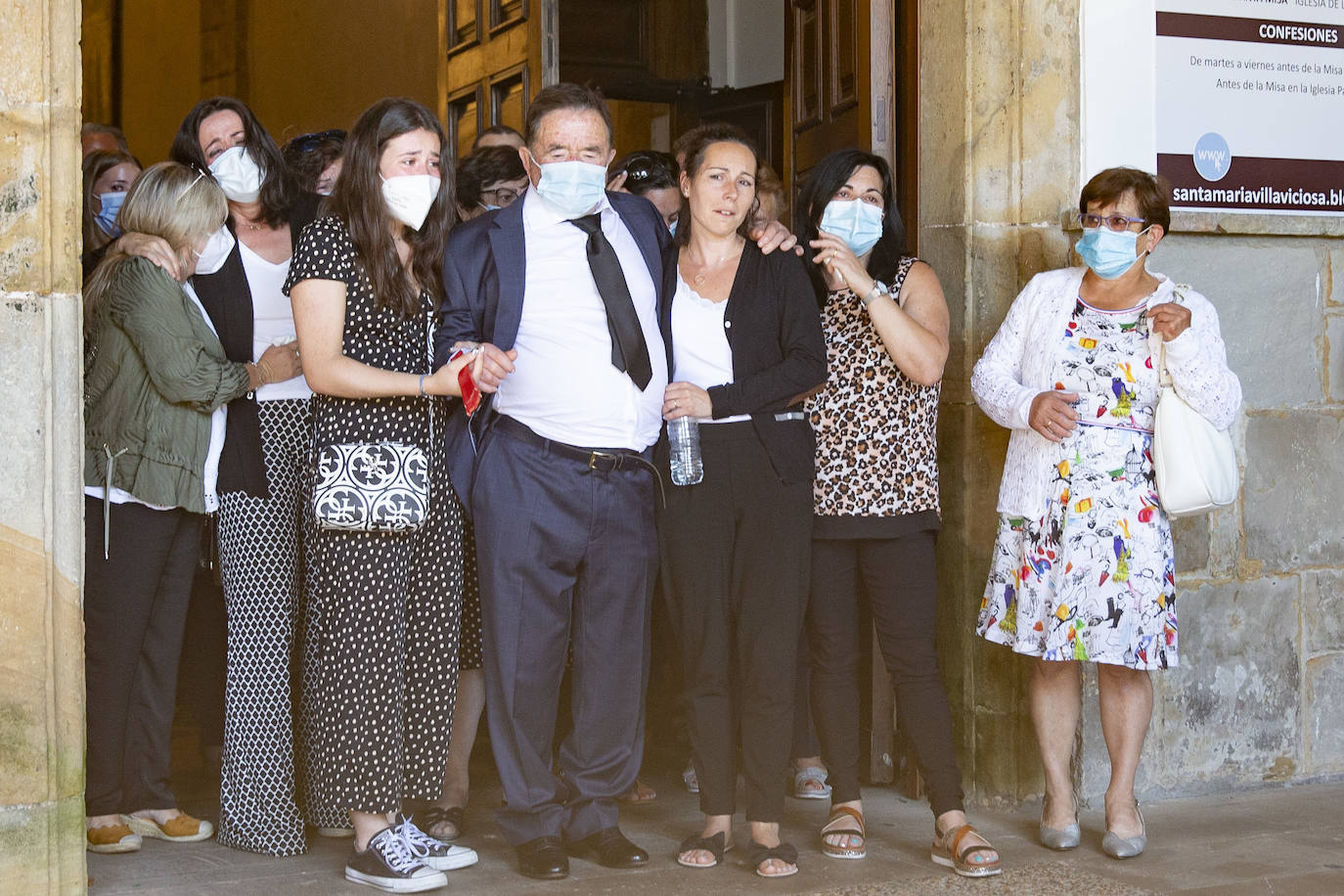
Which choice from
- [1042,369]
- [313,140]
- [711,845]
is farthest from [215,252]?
[1042,369]

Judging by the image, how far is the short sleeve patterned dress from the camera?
3973 millimetres

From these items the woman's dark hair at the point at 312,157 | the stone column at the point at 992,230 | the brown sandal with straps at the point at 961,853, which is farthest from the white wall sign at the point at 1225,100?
the woman's dark hair at the point at 312,157

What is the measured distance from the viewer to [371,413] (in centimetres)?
400

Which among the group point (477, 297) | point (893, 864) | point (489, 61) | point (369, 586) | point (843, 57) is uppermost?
point (489, 61)

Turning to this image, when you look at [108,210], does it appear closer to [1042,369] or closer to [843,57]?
[843,57]

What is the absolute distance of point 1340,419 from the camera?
5203 millimetres

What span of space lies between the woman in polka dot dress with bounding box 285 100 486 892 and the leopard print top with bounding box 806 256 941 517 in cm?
105

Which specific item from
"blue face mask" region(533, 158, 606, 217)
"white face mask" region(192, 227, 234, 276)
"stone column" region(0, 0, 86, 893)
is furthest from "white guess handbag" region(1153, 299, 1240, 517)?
"stone column" region(0, 0, 86, 893)

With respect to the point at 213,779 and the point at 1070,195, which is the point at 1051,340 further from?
the point at 213,779

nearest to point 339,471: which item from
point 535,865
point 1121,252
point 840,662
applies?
point 535,865

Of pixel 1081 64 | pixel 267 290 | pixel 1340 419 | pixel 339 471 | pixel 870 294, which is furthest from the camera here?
pixel 1340 419

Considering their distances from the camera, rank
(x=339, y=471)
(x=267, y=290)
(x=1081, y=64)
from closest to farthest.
→ (x=339, y=471), (x=267, y=290), (x=1081, y=64)

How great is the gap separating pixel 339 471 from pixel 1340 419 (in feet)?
10.7

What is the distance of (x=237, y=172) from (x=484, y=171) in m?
0.80
